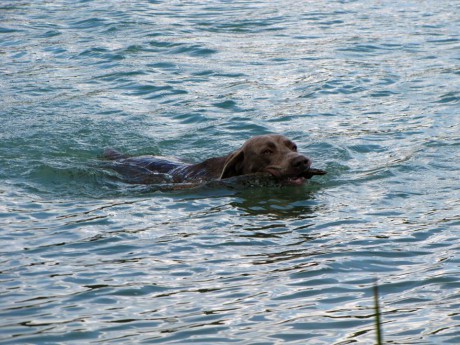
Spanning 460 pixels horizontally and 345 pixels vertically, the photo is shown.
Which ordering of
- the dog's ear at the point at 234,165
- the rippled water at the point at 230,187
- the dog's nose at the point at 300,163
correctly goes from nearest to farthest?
the rippled water at the point at 230,187 → the dog's nose at the point at 300,163 → the dog's ear at the point at 234,165

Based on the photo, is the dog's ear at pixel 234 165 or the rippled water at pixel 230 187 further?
the dog's ear at pixel 234 165

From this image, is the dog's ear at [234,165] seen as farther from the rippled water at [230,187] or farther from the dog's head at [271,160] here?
the rippled water at [230,187]

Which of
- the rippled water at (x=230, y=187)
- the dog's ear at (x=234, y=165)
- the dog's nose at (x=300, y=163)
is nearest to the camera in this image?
the rippled water at (x=230, y=187)

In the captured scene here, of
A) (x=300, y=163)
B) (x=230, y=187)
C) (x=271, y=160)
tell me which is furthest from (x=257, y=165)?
(x=300, y=163)

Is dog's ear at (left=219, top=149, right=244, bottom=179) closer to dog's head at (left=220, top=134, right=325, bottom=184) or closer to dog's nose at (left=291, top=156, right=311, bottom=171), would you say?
dog's head at (left=220, top=134, right=325, bottom=184)

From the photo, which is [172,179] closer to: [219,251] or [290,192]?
[290,192]

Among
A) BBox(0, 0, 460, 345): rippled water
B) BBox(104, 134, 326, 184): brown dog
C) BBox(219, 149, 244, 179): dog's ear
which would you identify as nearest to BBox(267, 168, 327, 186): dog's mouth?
BBox(104, 134, 326, 184): brown dog

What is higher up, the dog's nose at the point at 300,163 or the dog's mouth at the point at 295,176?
the dog's nose at the point at 300,163

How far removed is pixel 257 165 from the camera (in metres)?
9.42

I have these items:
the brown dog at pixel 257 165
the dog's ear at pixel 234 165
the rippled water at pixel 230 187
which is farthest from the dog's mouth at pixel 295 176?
the dog's ear at pixel 234 165

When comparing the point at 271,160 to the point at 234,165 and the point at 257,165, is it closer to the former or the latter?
the point at 257,165

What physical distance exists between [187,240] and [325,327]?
226cm

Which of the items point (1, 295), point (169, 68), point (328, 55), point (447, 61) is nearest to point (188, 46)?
point (169, 68)

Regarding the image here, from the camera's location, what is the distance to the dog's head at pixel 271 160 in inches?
363
